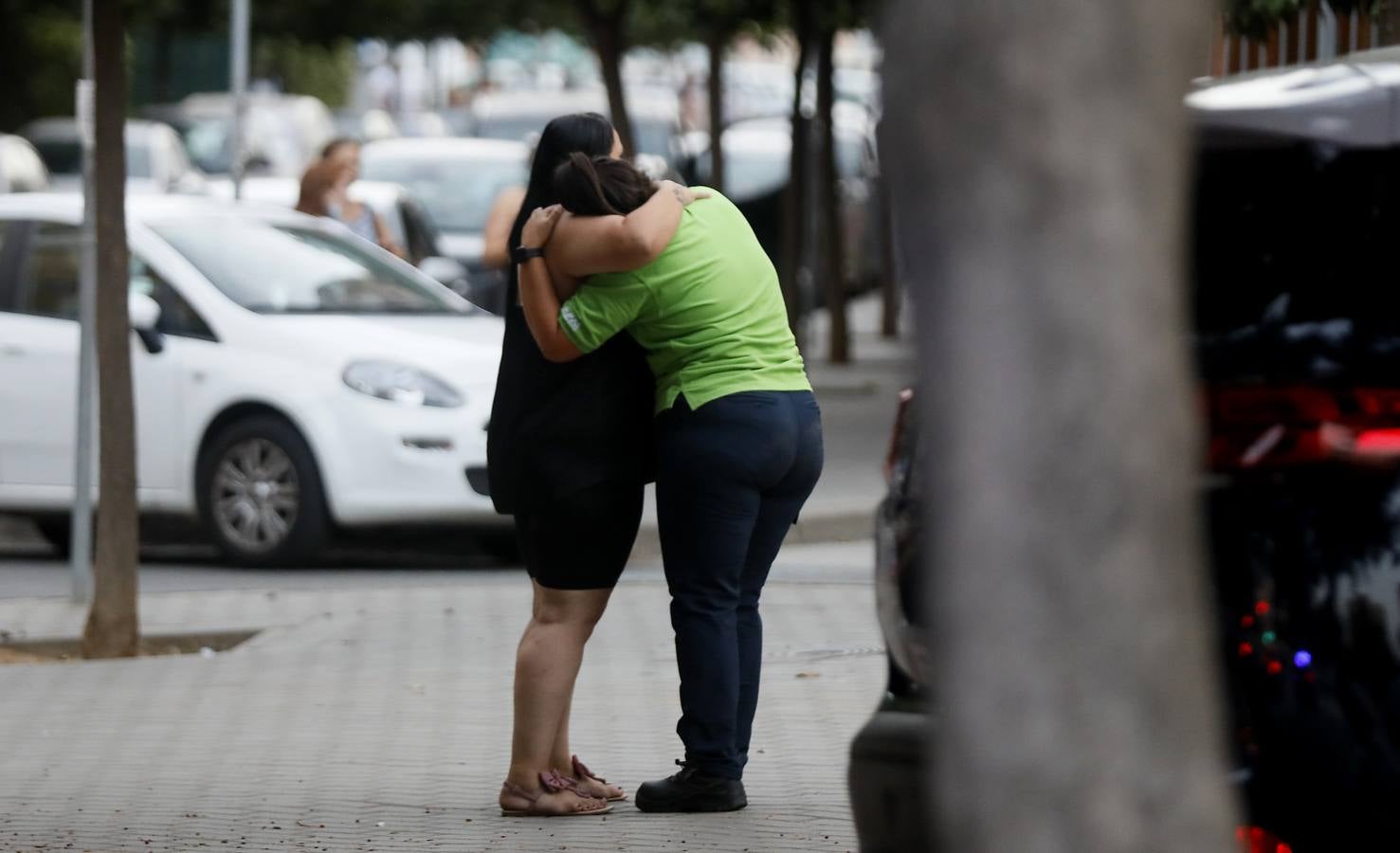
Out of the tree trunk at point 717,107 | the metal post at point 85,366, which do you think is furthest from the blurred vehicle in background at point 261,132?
the metal post at point 85,366

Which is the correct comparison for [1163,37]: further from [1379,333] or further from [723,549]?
[723,549]

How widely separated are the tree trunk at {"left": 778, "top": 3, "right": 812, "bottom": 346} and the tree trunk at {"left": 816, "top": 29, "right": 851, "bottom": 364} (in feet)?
2.30

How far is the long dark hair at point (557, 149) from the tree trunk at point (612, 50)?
1059 centimetres

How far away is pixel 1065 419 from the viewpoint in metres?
2.33

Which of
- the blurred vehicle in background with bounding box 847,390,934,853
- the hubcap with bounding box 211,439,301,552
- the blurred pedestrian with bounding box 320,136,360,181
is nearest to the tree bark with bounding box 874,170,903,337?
the blurred pedestrian with bounding box 320,136,360,181

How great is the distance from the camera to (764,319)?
5.89 metres

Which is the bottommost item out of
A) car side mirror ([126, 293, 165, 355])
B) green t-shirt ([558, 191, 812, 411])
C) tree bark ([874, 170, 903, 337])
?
tree bark ([874, 170, 903, 337])

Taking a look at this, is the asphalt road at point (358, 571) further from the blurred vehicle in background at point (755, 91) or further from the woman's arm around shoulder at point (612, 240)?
the blurred vehicle in background at point (755, 91)

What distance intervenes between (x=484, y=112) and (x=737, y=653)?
23.4 m

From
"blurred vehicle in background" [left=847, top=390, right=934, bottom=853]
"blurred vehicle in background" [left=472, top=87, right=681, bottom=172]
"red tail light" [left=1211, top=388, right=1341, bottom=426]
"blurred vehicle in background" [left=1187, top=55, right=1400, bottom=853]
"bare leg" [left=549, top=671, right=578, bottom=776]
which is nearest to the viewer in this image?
"blurred vehicle in background" [left=1187, top=55, right=1400, bottom=853]

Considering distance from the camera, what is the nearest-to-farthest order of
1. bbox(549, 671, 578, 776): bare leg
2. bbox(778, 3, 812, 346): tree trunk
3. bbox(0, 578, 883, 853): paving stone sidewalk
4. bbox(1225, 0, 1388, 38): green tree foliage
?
bbox(0, 578, 883, 853): paving stone sidewalk, bbox(549, 671, 578, 776): bare leg, bbox(1225, 0, 1388, 38): green tree foliage, bbox(778, 3, 812, 346): tree trunk

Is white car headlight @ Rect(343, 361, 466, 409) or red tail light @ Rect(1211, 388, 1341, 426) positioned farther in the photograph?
white car headlight @ Rect(343, 361, 466, 409)

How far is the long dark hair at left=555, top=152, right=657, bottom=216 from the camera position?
5668mm

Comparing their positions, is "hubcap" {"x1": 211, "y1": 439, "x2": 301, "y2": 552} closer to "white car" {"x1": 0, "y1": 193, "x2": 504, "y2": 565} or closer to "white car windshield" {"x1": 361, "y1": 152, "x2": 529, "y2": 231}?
"white car" {"x1": 0, "y1": 193, "x2": 504, "y2": 565}
